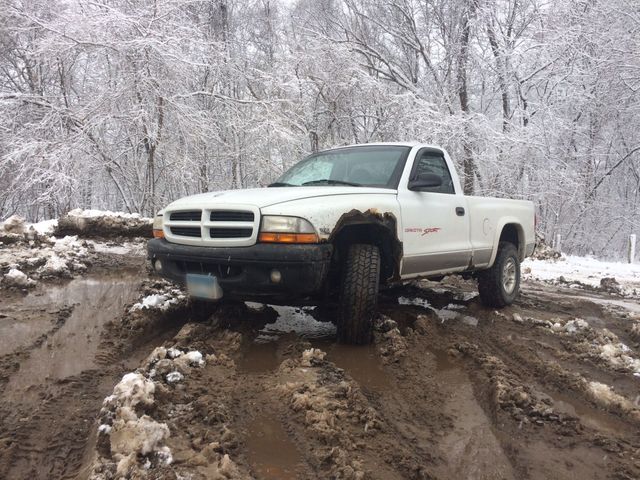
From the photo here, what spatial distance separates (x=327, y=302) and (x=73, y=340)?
2.13 metres

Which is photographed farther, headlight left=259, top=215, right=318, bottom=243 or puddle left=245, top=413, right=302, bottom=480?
headlight left=259, top=215, right=318, bottom=243

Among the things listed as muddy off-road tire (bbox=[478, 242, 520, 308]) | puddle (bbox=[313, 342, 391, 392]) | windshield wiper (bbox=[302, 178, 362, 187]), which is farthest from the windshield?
muddy off-road tire (bbox=[478, 242, 520, 308])

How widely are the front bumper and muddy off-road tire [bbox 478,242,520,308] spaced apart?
2.78 meters

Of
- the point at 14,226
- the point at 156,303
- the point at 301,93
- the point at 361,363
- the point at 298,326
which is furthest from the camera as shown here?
the point at 301,93

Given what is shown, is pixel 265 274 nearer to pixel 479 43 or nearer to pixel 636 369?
pixel 636 369

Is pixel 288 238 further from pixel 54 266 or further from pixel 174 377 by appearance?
pixel 54 266

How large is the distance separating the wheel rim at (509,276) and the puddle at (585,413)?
270cm

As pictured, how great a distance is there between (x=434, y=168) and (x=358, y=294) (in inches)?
82.6

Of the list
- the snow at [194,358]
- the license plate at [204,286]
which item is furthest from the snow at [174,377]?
the license plate at [204,286]

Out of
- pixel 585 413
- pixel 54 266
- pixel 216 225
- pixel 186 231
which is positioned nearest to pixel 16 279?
pixel 54 266

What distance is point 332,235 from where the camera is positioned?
11.9 ft

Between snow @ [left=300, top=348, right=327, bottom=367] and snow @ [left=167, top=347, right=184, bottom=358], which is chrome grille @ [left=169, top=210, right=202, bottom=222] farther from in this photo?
snow @ [left=300, top=348, right=327, bottom=367]

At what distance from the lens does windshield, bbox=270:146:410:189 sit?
14.9 ft

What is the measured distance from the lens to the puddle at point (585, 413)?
2.82 m
